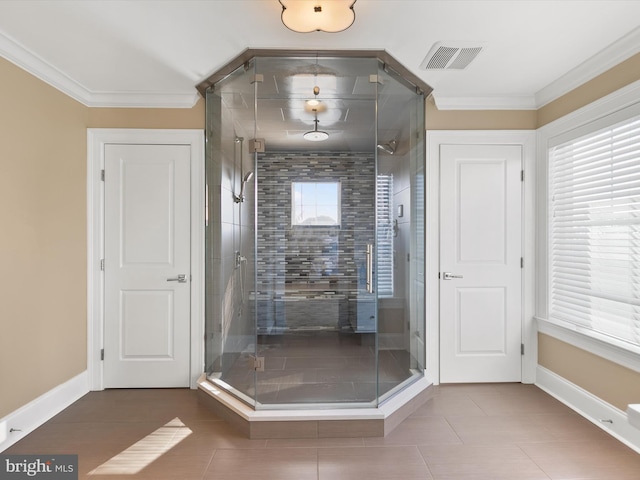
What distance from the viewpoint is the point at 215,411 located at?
278 cm

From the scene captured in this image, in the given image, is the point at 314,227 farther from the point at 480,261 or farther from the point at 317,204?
the point at 480,261

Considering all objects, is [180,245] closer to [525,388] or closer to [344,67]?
[344,67]

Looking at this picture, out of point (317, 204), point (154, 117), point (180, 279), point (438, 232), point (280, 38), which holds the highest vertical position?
point (280, 38)

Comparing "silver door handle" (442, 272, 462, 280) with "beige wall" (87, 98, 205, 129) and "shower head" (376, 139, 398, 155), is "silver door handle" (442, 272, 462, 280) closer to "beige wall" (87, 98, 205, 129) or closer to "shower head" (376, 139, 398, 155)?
"shower head" (376, 139, 398, 155)

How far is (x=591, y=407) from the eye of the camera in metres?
2.70

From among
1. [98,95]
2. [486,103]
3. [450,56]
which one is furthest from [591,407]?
[98,95]

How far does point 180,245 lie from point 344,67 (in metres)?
1.89

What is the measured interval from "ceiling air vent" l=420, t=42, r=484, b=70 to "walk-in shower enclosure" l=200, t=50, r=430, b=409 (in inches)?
8.9

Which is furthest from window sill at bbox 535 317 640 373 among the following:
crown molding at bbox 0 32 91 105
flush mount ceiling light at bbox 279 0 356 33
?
crown molding at bbox 0 32 91 105

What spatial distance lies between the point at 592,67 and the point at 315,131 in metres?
1.94

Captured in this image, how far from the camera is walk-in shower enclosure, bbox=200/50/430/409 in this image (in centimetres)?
265

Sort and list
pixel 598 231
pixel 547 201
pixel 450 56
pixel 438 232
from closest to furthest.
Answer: pixel 450 56 → pixel 598 231 → pixel 547 201 → pixel 438 232

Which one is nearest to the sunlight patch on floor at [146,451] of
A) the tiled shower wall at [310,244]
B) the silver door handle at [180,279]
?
the tiled shower wall at [310,244]

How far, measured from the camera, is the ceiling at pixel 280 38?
209 cm
